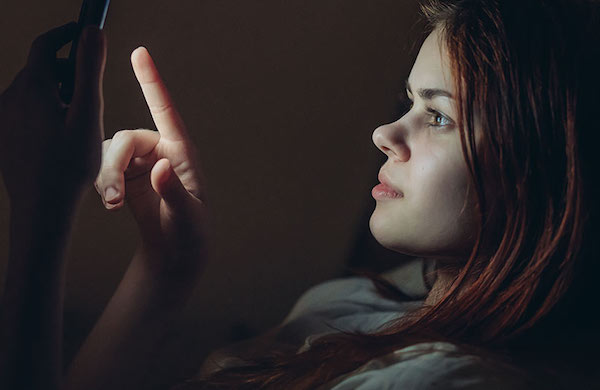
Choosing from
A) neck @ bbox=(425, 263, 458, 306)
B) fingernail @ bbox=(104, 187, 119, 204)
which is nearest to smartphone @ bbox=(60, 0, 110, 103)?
fingernail @ bbox=(104, 187, 119, 204)

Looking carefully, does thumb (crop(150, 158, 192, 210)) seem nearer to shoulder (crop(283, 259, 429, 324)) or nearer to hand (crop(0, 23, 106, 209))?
hand (crop(0, 23, 106, 209))

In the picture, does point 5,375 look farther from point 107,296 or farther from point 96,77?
point 107,296

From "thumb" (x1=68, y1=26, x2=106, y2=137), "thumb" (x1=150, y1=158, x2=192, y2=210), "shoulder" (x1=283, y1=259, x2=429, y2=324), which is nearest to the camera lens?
"thumb" (x1=68, y1=26, x2=106, y2=137)

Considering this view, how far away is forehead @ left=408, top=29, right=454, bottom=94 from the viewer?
0.54 metres

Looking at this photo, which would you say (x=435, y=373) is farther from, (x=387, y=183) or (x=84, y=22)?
(x=84, y=22)

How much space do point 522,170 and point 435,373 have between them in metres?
0.19

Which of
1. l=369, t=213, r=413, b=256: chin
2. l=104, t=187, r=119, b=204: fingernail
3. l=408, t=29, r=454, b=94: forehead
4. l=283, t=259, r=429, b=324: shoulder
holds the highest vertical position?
l=408, t=29, r=454, b=94: forehead

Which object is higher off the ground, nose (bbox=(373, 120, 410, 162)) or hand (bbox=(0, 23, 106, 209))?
hand (bbox=(0, 23, 106, 209))

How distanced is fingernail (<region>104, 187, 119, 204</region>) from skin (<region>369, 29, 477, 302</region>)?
9.2 inches

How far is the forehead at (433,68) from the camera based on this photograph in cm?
54

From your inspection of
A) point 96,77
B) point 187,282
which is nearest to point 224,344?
point 187,282

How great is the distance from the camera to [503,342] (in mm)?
523

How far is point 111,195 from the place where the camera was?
20.6 inches

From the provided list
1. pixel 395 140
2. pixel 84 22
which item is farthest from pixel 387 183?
pixel 84 22
